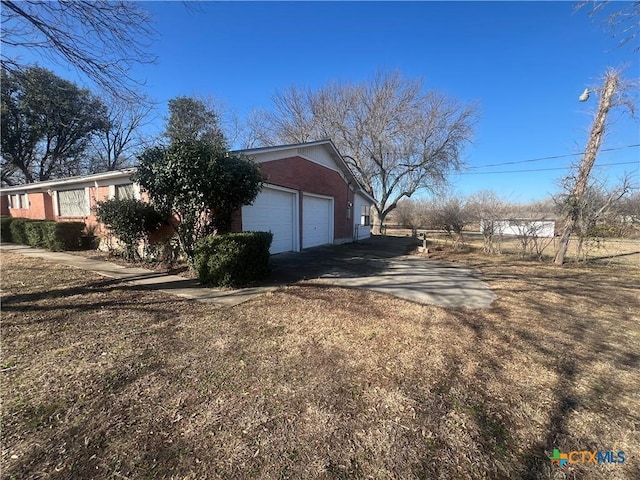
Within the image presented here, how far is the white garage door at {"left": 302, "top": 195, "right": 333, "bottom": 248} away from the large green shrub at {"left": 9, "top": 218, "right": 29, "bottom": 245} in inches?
457

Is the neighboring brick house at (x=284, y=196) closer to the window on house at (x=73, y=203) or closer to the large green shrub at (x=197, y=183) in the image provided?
the window on house at (x=73, y=203)

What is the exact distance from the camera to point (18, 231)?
11.9 metres

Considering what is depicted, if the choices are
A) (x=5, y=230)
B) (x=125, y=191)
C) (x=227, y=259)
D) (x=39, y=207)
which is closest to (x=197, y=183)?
(x=227, y=259)

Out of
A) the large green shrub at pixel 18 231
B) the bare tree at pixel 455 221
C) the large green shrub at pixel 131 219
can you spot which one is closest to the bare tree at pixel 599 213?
the bare tree at pixel 455 221

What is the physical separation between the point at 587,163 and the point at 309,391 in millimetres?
12136

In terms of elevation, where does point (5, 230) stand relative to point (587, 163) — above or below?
below

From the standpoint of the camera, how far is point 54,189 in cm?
1270

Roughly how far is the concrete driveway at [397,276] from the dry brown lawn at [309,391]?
99 centimetres

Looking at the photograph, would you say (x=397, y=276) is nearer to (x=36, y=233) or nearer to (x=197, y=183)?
(x=197, y=183)

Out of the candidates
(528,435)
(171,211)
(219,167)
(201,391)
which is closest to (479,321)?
(528,435)

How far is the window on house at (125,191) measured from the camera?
909 centimetres

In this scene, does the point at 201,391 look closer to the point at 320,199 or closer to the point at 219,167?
the point at 219,167

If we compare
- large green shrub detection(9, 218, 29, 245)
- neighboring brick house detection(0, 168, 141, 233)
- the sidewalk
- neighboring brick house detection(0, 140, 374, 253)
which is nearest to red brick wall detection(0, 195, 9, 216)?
neighboring brick house detection(0, 168, 141, 233)

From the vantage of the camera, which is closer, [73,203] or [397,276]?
[397,276]
